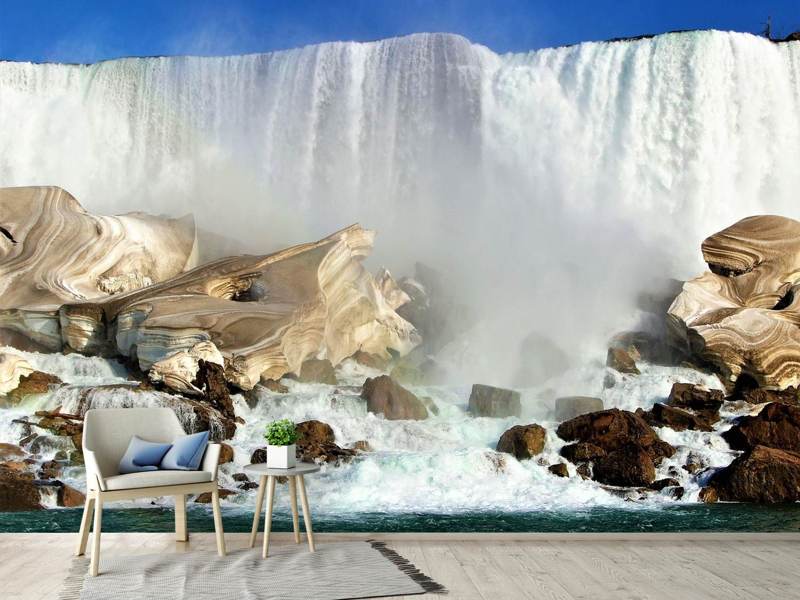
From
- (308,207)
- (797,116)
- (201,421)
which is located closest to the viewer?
(201,421)

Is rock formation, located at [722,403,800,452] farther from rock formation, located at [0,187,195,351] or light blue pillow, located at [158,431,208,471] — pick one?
rock formation, located at [0,187,195,351]

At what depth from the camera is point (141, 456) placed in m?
5.72

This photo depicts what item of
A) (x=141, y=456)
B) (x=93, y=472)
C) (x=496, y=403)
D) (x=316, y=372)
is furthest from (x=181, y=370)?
(x=93, y=472)

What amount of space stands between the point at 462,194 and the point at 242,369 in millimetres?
10666

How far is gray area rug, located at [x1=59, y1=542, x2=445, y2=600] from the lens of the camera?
4.37 meters

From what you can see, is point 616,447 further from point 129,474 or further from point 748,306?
point 129,474

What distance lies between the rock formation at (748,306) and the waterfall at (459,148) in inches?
75.1

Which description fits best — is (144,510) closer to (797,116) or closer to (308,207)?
(308,207)

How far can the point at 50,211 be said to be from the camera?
742 inches

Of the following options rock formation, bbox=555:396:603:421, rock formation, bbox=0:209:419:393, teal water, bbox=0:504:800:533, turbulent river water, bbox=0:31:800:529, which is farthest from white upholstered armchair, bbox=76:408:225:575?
turbulent river water, bbox=0:31:800:529

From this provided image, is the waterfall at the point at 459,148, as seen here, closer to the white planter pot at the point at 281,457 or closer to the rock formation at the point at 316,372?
the rock formation at the point at 316,372

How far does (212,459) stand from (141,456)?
52cm

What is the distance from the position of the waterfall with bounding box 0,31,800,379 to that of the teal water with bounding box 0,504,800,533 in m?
10.1

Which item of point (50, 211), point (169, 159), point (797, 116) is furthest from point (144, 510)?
point (797, 116)
